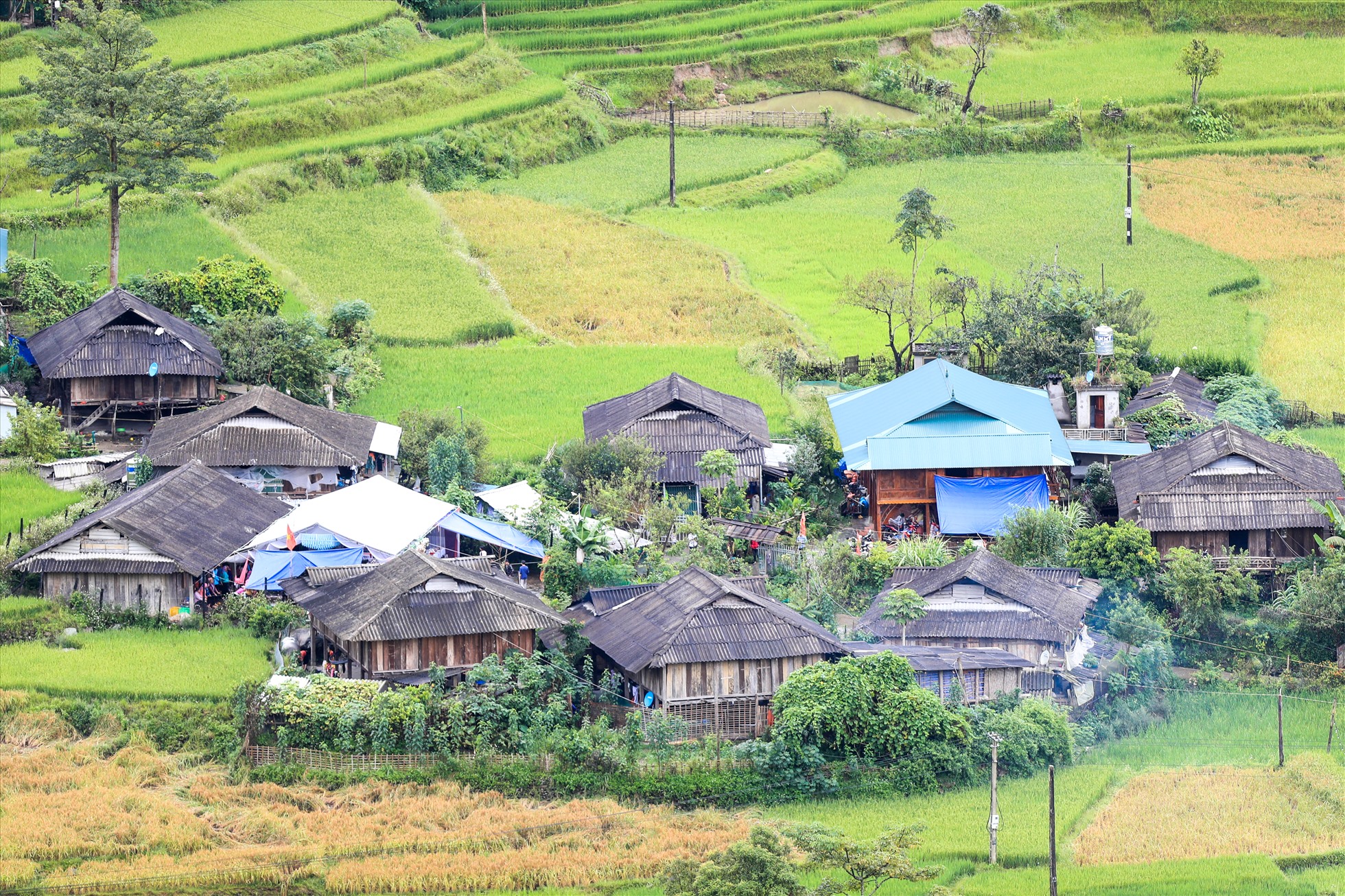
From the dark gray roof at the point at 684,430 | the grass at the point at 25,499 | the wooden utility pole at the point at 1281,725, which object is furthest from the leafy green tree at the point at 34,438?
the wooden utility pole at the point at 1281,725

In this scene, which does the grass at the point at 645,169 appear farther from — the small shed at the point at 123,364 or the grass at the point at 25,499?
the grass at the point at 25,499

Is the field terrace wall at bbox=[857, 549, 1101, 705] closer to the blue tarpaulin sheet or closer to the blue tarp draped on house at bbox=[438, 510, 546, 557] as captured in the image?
the blue tarp draped on house at bbox=[438, 510, 546, 557]

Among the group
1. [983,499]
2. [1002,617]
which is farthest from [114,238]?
[1002,617]

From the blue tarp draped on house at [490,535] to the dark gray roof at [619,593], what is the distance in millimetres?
2764

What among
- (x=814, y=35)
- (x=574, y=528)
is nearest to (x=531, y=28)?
(x=814, y=35)

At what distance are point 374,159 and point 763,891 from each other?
43.2 meters

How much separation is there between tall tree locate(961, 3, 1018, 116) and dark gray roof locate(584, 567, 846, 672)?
146ft

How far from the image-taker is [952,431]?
44.8 metres

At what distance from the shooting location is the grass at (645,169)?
221ft

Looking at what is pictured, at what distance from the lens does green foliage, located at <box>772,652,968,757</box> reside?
32531 millimetres

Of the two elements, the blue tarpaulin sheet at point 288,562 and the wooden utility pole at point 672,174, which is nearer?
the blue tarpaulin sheet at point 288,562

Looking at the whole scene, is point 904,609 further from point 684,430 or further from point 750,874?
point 750,874

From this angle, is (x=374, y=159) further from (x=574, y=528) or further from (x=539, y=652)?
(x=539, y=652)

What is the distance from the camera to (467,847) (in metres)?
29.5
